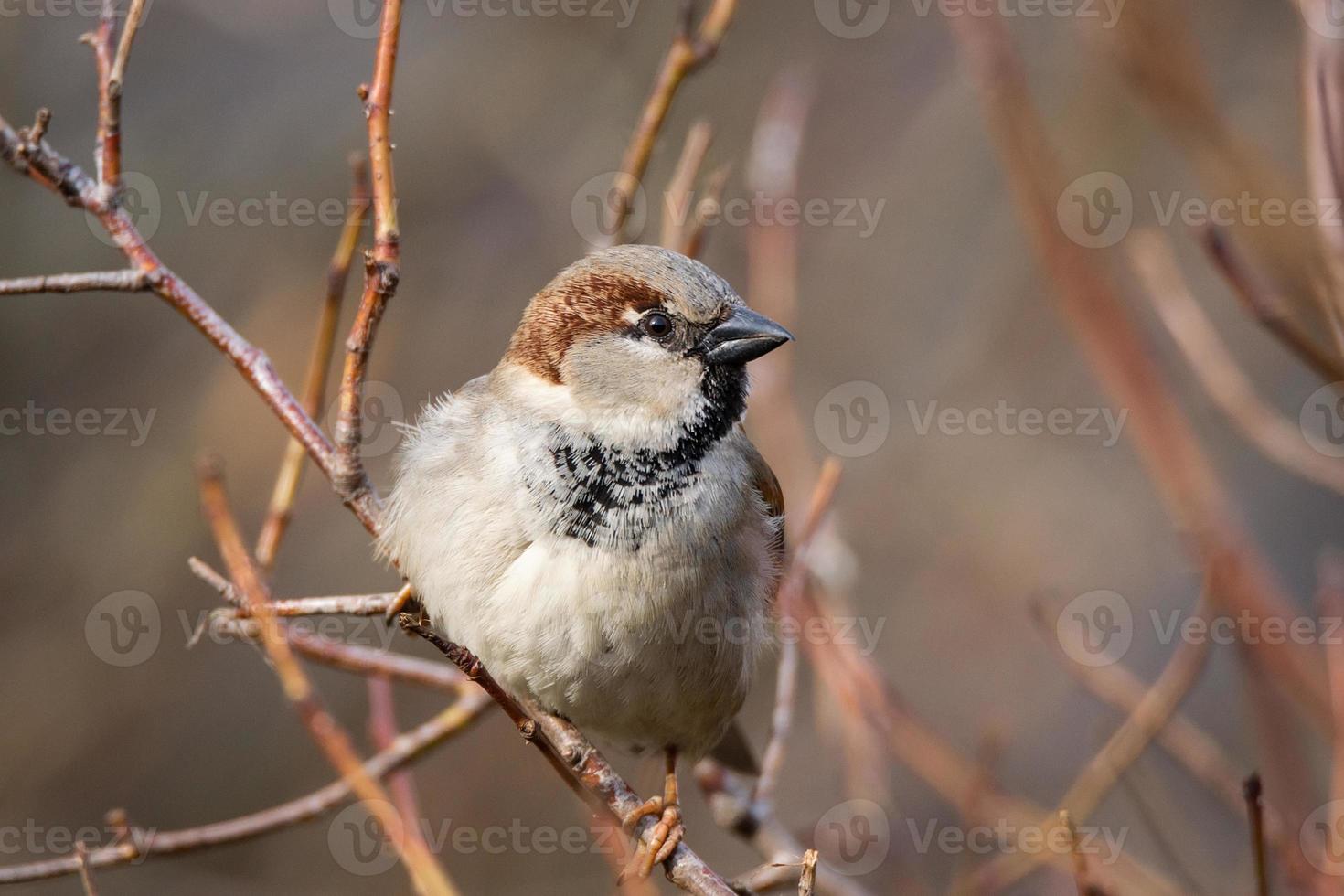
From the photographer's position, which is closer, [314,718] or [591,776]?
[314,718]

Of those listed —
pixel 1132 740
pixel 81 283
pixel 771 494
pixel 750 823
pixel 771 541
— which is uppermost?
pixel 81 283

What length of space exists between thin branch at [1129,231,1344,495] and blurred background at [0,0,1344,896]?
308cm

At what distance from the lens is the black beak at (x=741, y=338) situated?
9.53 ft

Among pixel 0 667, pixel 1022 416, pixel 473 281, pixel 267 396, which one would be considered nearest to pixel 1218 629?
pixel 267 396

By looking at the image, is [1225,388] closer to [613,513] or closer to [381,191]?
[613,513]

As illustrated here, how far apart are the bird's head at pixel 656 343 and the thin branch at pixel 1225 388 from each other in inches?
32.8

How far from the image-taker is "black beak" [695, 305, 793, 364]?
9.53 ft

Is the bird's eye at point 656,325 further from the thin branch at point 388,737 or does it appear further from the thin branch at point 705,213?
the thin branch at point 388,737

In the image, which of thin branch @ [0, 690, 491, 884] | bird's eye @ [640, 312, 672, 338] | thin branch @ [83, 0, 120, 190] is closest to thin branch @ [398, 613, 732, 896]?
thin branch @ [0, 690, 491, 884]

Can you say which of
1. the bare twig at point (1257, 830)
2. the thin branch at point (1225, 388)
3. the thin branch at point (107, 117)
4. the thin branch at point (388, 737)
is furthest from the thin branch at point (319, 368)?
the bare twig at point (1257, 830)

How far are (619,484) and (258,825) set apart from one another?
1.05 meters

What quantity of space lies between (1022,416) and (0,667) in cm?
504

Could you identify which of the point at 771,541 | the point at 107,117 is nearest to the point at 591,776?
the point at 771,541

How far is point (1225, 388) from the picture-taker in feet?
8.40
